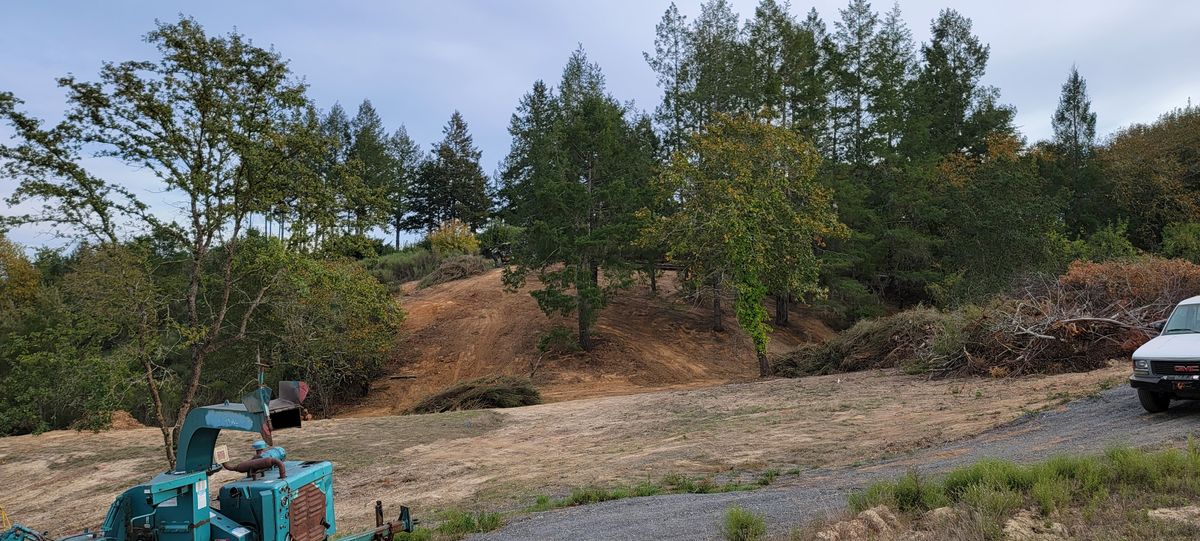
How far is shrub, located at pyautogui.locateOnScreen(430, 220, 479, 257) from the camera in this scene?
47513 mm

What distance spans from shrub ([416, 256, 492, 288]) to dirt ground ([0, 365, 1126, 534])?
23664 millimetres

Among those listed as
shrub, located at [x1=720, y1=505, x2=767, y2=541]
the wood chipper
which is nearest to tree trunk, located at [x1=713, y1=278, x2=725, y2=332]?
shrub, located at [x1=720, y1=505, x2=767, y2=541]

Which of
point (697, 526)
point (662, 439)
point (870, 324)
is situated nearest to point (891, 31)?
point (870, 324)

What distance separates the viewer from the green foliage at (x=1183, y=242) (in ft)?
96.2

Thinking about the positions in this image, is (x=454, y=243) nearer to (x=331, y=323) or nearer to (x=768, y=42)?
(x=768, y=42)

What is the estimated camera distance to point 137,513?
5.49 m

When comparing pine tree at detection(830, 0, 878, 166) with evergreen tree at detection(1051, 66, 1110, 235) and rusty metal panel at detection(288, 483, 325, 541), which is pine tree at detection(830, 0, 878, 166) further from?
rusty metal panel at detection(288, 483, 325, 541)

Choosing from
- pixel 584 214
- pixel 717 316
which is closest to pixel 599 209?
pixel 584 214

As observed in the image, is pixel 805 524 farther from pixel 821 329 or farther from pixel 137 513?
pixel 821 329

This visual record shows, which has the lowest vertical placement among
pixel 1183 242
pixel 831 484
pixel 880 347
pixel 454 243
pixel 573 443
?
pixel 573 443

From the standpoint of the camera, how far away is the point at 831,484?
8258mm

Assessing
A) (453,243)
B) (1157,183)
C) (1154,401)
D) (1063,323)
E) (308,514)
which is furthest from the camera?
(453,243)

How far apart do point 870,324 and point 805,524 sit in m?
19.1

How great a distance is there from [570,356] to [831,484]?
22.9 meters
